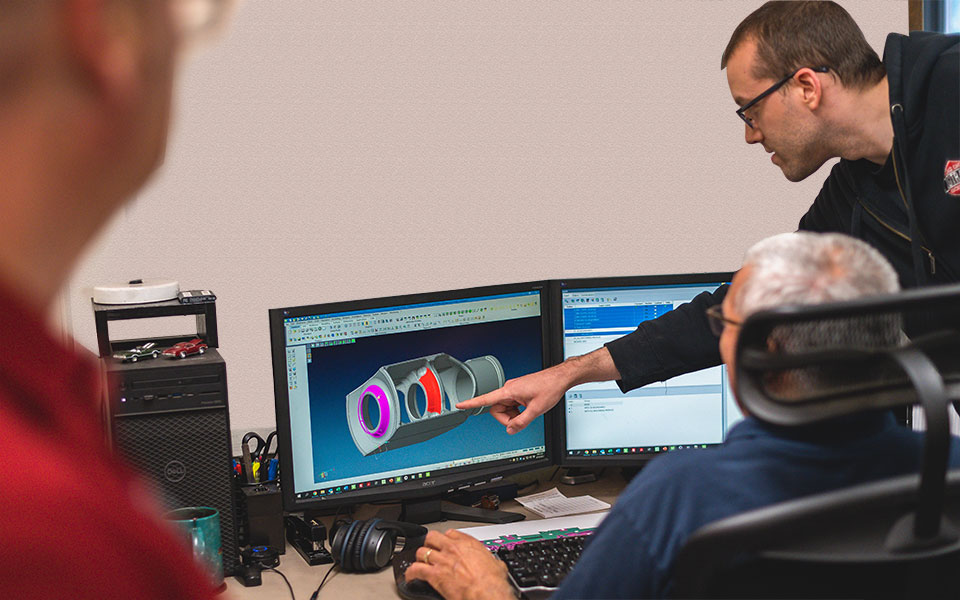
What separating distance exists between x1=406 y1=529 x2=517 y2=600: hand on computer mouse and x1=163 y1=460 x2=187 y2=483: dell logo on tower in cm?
48

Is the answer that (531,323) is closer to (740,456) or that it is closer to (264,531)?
(264,531)

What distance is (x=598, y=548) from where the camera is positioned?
1064mm

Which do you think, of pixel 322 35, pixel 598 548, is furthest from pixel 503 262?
pixel 598 548

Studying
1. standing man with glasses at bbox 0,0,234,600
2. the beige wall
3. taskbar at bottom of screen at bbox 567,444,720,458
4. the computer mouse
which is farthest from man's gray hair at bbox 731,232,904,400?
the beige wall

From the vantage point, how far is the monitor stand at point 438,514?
6.55 feet

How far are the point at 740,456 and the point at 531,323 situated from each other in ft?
A: 3.57

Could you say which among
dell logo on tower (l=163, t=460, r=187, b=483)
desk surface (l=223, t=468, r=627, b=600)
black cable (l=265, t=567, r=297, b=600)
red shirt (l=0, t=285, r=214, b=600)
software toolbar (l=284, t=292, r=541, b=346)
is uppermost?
red shirt (l=0, t=285, r=214, b=600)

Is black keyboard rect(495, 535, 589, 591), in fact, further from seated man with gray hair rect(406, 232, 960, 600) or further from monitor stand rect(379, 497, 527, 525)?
seated man with gray hair rect(406, 232, 960, 600)

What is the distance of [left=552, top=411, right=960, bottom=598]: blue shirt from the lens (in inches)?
39.2

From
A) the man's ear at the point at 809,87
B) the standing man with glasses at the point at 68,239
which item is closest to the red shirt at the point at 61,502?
the standing man with glasses at the point at 68,239

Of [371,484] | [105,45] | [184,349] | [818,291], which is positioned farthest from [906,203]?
[105,45]

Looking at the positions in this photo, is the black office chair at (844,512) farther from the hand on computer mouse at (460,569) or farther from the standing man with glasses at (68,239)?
the hand on computer mouse at (460,569)

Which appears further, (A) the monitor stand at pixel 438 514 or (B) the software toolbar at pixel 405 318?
(A) the monitor stand at pixel 438 514

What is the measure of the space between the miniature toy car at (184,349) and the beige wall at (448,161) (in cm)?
19
